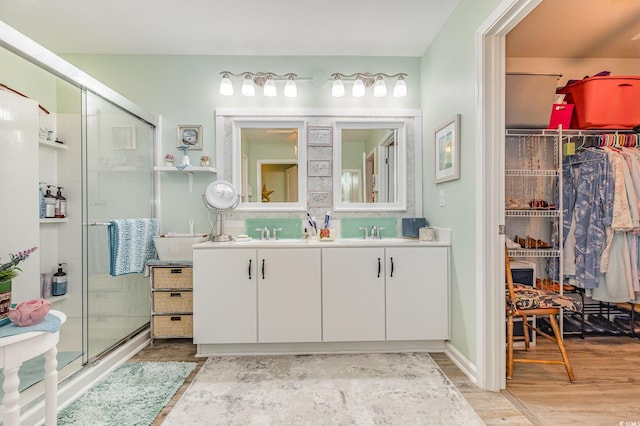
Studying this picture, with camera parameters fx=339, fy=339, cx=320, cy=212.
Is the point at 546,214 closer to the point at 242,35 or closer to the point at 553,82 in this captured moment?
the point at 553,82

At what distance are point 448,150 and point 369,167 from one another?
2.57ft

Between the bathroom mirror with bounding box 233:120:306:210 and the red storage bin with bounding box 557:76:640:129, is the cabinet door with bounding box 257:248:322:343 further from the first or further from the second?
the red storage bin with bounding box 557:76:640:129

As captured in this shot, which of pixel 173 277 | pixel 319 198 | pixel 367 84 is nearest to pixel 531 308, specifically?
pixel 319 198

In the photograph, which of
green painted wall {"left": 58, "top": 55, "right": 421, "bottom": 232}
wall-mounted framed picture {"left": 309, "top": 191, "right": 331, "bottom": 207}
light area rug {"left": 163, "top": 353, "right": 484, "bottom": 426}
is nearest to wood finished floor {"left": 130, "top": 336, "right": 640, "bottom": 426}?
light area rug {"left": 163, "top": 353, "right": 484, "bottom": 426}

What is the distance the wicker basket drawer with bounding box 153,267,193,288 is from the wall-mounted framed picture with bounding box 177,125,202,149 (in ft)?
3.60

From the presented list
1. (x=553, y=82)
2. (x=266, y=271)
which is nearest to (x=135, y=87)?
(x=266, y=271)

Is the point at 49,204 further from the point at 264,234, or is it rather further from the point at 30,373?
the point at 264,234

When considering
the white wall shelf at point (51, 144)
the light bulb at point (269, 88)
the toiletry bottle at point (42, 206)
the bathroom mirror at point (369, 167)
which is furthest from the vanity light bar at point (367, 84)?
the toiletry bottle at point (42, 206)

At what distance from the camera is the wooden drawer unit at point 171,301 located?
2635mm

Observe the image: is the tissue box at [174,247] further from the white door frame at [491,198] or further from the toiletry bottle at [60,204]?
the white door frame at [491,198]

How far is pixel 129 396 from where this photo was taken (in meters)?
1.95

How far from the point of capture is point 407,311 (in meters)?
2.53

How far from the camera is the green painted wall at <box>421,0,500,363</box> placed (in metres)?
2.13

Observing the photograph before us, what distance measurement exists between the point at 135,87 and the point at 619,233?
13.9ft
